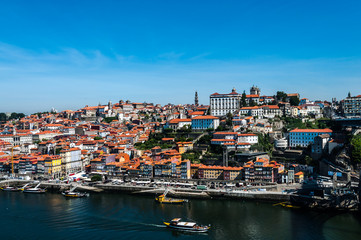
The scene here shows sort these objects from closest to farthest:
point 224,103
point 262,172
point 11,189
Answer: point 262,172 < point 11,189 < point 224,103

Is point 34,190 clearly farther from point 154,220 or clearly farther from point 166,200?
point 154,220

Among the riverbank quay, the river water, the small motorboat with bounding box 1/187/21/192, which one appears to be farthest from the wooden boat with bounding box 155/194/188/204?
the small motorboat with bounding box 1/187/21/192

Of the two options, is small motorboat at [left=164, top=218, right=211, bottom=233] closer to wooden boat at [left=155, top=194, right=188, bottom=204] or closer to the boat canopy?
the boat canopy

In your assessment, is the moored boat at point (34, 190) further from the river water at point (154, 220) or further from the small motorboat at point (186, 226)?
the small motorboat at point (186, 226)

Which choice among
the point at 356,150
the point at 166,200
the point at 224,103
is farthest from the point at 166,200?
the point at 224,103

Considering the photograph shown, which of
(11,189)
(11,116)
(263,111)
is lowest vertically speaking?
(11,189)

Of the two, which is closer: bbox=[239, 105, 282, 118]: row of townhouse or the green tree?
the green tree

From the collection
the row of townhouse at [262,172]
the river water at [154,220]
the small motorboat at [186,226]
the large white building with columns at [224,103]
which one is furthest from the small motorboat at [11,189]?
the large white building with columns at [224,103]
